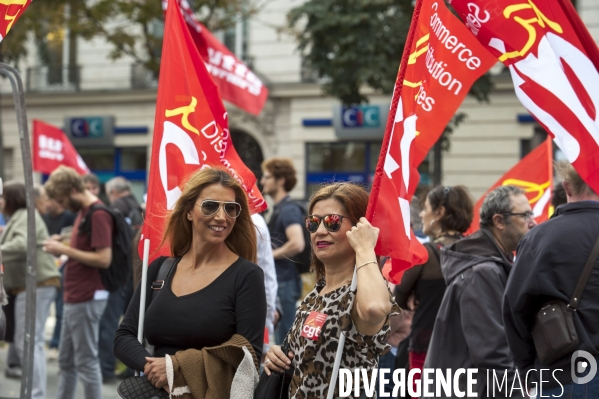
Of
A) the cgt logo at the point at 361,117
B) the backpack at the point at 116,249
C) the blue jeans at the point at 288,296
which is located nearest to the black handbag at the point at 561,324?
the backpack at the point at 116,249

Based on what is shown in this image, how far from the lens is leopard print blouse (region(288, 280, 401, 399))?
3.38 m

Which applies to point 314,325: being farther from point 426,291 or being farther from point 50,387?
point 50,387

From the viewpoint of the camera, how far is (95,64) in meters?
26.3

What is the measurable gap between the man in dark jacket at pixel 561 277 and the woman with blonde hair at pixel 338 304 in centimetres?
92

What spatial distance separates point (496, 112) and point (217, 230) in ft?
59.0

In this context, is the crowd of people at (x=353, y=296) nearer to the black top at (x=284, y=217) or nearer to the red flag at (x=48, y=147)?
the black top at (x=284, y=217)

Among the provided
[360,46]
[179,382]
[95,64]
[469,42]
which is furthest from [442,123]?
[95,64]

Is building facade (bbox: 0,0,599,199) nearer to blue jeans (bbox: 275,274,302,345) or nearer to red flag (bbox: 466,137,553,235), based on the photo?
blue jeans (bbox: 275,274,302,345)

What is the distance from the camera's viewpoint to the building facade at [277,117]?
21234 millimetres

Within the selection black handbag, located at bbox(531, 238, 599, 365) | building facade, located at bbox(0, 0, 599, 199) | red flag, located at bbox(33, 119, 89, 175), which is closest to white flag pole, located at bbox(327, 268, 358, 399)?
black handbag, located at bbox(531, 238, 599, 365)

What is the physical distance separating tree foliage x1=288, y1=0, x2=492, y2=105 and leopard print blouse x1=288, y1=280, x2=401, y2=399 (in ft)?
40.8

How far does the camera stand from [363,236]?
3.42 meters

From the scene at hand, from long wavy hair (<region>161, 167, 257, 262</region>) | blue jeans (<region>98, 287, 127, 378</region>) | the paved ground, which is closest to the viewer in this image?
long wavy hair (<region>161, 167, 257, 262</region>)

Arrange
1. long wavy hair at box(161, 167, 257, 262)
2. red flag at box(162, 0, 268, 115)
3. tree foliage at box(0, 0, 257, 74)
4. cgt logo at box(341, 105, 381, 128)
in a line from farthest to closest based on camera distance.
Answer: cgt logo at box(341, 105, 381, 128), tree foliage at box(0, 0, 257, 74), red flag at box(162, 0, 268, 115), long wavy hair at box(161, 167, 257, 262)
